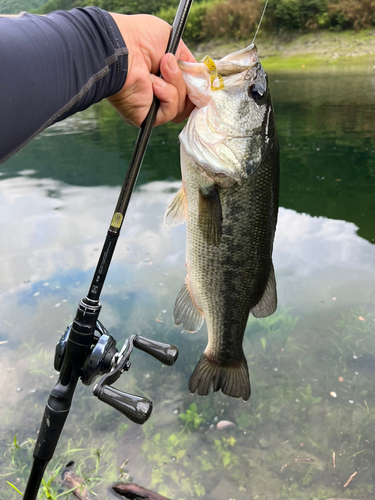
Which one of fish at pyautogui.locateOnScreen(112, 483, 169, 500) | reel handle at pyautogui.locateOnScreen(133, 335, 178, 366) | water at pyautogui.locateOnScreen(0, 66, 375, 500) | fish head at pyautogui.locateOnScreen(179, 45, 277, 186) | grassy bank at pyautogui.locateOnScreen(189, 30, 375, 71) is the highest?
fish head at pyautogui.locateOnScreen(179, 45, 277, 186)

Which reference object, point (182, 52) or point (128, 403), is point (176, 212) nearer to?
point (182, 52)

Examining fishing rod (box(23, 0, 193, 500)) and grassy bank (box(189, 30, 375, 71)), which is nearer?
fishing rod (box(23, 0, 193, 500))

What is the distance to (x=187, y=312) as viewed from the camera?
167cm

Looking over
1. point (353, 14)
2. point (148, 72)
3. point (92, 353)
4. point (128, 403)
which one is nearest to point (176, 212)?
point (148, 72)

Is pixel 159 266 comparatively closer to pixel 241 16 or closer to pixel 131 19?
pixel 131 19

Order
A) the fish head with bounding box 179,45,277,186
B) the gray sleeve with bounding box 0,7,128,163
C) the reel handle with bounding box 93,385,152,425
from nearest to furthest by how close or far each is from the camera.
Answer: the gray sleeve with bounding box 0,7,128,163 → the reel handle with bounding box 93,385,152,425 → the fish head with bounding box 179,45,277,186

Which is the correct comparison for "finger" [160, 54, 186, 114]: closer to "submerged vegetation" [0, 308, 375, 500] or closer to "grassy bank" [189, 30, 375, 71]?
"submerged vegetation" [0, 308, 375, 500]

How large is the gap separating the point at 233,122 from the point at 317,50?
26.6 meters

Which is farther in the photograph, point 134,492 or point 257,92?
point 134,492

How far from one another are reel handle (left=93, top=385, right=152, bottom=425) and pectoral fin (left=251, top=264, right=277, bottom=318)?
2.29 feet

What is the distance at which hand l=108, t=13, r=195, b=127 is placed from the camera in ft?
3.97

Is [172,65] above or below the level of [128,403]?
above

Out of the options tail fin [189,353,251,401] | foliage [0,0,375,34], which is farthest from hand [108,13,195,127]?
foliage [0,0,375,34]

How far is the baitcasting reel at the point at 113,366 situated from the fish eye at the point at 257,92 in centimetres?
90
